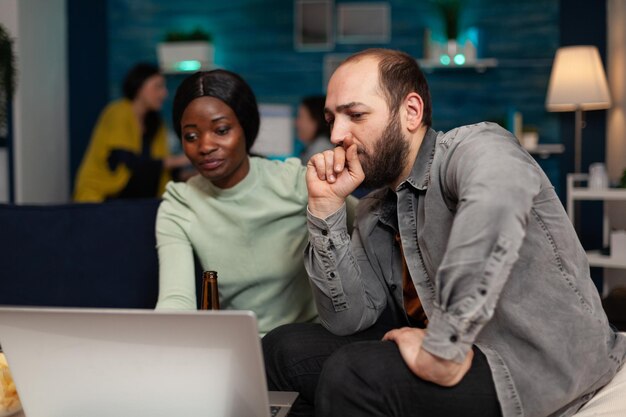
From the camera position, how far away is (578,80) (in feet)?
15.7

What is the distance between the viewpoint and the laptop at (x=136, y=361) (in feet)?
3.61

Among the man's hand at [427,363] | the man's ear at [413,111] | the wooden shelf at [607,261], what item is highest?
the man's ear at [413,111]

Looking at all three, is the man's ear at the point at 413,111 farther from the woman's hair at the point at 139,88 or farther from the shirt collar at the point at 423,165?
the woman's hair at the point at 139,88

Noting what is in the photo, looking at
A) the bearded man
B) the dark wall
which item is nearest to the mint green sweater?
the bearded man

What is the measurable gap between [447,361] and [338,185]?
0.52 meters

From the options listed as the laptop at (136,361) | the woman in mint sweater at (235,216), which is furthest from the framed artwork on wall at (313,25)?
the laptop at (136,361)

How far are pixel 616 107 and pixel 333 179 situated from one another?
382 cm

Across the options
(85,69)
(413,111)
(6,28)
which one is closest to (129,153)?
(6,28)

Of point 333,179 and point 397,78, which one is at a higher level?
point 397,78

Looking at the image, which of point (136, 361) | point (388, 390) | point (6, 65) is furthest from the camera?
point (6, 65)

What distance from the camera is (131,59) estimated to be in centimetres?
588

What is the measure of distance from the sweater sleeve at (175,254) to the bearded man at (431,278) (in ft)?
0.87

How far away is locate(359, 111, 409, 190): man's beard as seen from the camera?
5.22 ft

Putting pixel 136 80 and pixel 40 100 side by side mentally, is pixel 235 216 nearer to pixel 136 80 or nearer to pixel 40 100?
pixel 136 80
